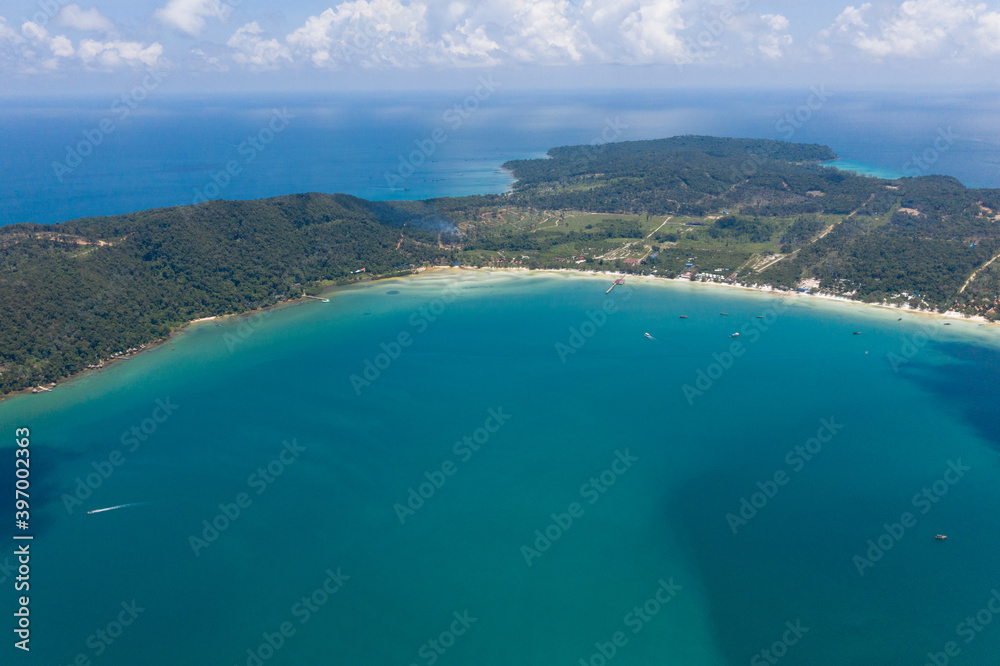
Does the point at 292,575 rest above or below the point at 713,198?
below

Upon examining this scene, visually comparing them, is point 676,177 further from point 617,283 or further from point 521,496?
point 521,496

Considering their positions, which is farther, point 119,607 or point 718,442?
point 718,442

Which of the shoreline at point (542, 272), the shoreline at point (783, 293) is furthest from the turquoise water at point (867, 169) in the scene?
the shoreline at point (542, 272)

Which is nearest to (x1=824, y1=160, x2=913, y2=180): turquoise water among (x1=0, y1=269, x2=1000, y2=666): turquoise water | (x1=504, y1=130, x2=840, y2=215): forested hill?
(x1=504, y1=130, x2=840, y2=215): forested hill

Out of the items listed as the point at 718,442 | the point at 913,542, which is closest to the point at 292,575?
the point at 718,442

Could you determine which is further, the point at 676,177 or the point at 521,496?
the point at 676,177

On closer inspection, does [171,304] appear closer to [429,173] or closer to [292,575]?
[292,575]

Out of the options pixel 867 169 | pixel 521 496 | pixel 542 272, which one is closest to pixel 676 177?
pixel 542 272
